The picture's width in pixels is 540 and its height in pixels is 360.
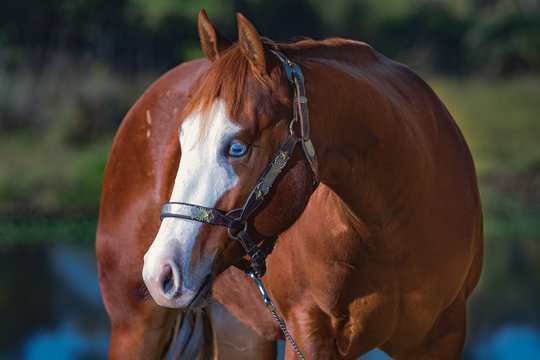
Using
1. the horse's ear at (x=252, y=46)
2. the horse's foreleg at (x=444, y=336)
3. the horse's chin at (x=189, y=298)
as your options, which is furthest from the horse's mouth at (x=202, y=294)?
the horse's foreleg at (x=444, y=336)

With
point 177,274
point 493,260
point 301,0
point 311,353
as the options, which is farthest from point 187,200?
point 301,0

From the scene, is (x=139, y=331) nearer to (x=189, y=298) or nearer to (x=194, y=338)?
(x=194, y=338)

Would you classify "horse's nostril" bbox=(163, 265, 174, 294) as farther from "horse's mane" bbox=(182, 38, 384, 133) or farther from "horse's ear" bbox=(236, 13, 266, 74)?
"horse's ear" bbox=(236, 13, 266, 74)

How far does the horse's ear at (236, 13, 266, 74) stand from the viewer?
1.72m

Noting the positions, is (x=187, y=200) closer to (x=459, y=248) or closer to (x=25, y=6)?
(x=459, y=248)

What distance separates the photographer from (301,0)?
12852mm

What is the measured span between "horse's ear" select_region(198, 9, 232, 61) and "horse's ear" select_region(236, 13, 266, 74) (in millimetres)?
186

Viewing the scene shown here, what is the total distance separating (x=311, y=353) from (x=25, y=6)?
11.8 m

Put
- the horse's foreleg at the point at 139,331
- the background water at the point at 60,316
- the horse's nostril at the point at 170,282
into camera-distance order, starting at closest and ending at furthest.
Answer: the horse's nostril at the point at 170,282 < the horse's foreleg at the point at 139,331 < the background water at the point at 60,316

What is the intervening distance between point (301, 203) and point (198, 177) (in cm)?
33

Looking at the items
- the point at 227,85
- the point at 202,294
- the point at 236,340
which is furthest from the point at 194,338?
the point at 227,85

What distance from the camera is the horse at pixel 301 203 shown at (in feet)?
5.61

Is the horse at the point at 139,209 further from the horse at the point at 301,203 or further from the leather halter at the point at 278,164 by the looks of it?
the leather halter at the point at 278,164

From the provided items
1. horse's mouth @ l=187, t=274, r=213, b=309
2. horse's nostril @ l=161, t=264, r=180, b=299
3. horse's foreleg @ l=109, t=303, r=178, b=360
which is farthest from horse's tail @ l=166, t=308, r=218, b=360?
horse's nostril @ l=161, t=264, r=180, b=299
